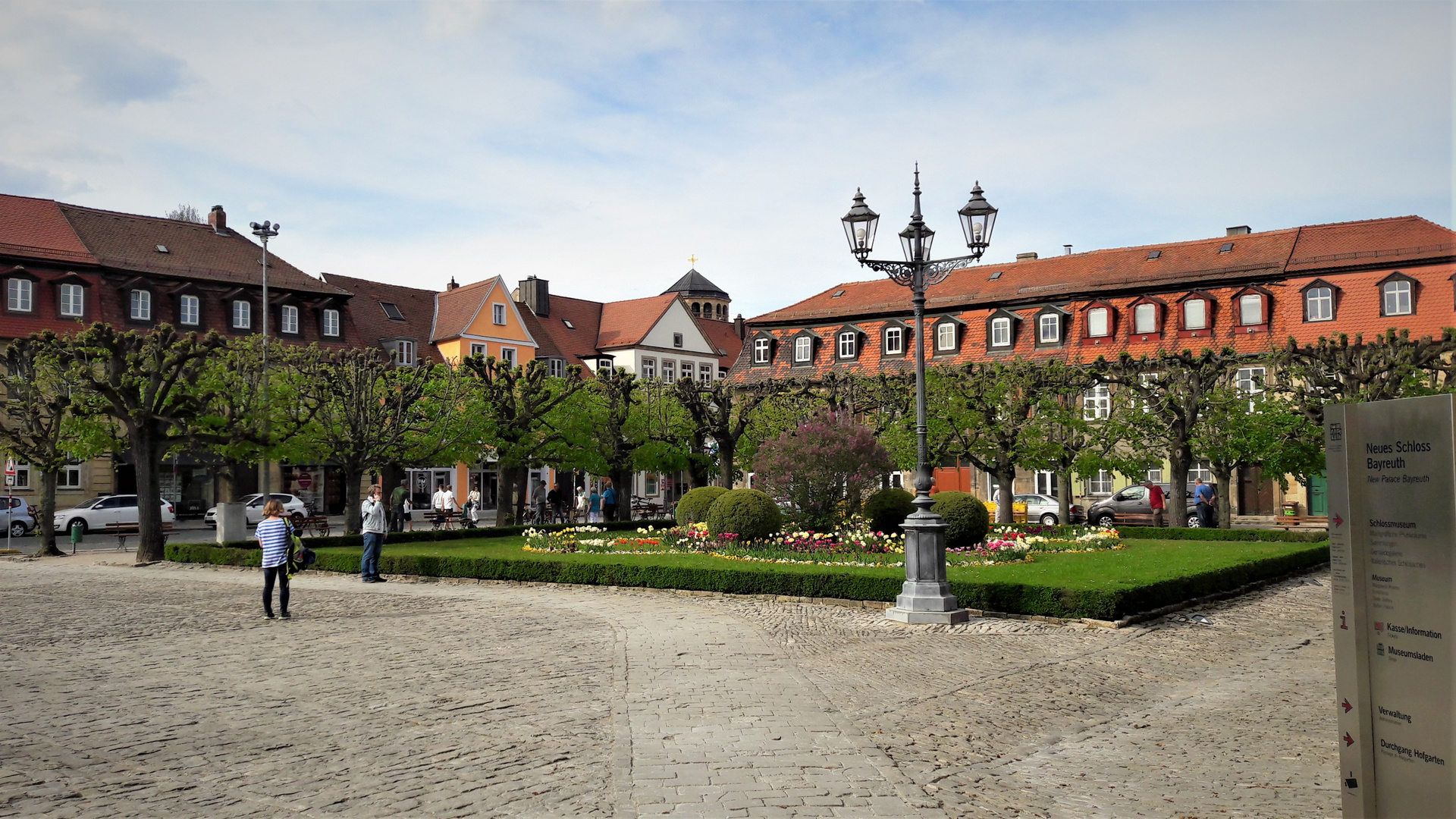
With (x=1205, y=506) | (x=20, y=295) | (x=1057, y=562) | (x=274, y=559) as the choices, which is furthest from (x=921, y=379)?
(x=20, y=295)

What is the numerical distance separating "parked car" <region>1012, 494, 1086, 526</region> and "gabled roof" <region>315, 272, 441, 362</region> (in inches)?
1210

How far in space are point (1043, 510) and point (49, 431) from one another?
32630mm

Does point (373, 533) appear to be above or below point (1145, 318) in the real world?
below

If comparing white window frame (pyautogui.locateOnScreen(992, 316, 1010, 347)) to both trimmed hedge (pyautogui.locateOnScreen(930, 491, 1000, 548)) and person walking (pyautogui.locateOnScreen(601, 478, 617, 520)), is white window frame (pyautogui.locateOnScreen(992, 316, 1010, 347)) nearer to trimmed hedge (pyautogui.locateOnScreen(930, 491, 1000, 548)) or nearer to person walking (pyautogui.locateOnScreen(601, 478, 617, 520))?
person walking (pyautogui.locateOnScreen(601, 478, 617, 520))

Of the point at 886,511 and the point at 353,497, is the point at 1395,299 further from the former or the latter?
the point at 353,497

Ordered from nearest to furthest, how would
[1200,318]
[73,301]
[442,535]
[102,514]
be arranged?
[442,535] < [102,514] < [73,301] < [1200,318]

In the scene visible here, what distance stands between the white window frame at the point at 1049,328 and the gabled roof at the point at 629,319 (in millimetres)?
28305

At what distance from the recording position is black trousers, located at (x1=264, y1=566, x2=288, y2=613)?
1473cm

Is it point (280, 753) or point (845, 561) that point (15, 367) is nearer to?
point (845, 561)

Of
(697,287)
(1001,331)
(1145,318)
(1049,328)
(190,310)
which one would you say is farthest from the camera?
(697,287)

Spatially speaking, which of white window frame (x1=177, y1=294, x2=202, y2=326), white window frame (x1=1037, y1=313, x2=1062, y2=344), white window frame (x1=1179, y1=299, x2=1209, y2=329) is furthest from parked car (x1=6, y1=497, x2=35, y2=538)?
white window frame (x1=1179, y1=299, x2=1209, y2=329)

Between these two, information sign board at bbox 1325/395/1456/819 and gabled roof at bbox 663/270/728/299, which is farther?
gabled roof at bbox 663/270/728/299

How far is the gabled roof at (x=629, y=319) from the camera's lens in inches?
2778

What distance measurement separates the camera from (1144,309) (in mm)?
46625
